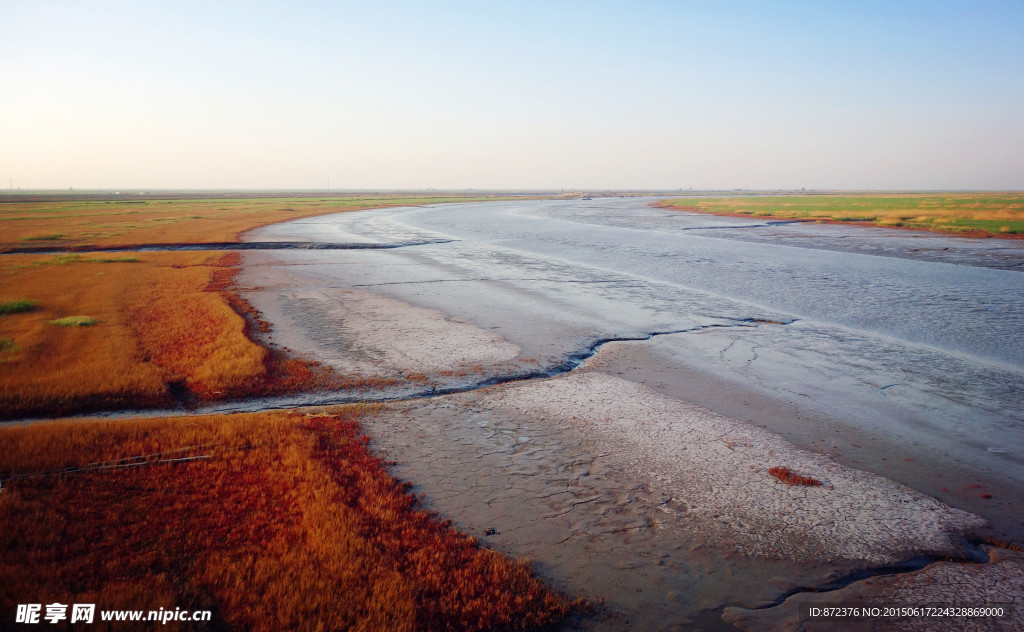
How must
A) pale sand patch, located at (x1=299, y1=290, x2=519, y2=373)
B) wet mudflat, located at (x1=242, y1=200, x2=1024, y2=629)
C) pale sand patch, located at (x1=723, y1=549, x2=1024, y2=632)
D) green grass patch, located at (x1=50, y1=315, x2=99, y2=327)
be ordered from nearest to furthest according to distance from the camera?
pale sand patch, located at (x1=723, y1=549, x2=1024, y2=632), wet mudflat, located at (x1=242, y1=200, x2=1024, y2=629), pale sand patch, located at (x1=299, y1=290, x2=519, y2=373), green grass patch, located at (x1=50, y1=315, x2=99, y2=327)

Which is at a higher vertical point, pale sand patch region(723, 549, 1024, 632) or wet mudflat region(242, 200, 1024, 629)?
wet mudflat region(242, 200, 1024, 629)

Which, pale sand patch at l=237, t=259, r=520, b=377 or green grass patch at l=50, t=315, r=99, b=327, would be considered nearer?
pale sand patch at l=237, t=259, r=520, b=377

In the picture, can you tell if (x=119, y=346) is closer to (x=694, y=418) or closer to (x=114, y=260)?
(x=694, y=418)

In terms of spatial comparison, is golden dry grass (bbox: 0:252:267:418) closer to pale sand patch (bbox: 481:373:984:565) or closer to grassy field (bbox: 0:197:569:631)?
grassy field (bbox: 0:197:569:631)

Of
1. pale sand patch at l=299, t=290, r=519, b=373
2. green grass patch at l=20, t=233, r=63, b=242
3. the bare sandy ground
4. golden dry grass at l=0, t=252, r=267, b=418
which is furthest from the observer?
green grass patch at l=20, t=233, r=63, b=242

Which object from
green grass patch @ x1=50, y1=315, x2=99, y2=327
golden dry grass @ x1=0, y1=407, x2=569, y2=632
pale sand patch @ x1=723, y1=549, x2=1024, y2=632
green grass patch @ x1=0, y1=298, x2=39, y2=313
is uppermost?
green grass patch @ x1=0, y1=298, x2=39, y2=313

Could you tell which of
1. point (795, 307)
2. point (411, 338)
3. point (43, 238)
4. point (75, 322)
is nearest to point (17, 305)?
point (75, 322)

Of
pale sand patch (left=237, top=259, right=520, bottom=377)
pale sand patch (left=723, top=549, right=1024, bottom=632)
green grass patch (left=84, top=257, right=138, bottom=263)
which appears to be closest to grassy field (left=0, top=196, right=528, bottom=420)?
pale sand patch (left=237, top=259, right=520, bottom=377)

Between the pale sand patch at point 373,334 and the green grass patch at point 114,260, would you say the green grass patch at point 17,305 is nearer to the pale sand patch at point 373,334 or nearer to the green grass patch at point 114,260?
the pale sand patch at point 373,334
